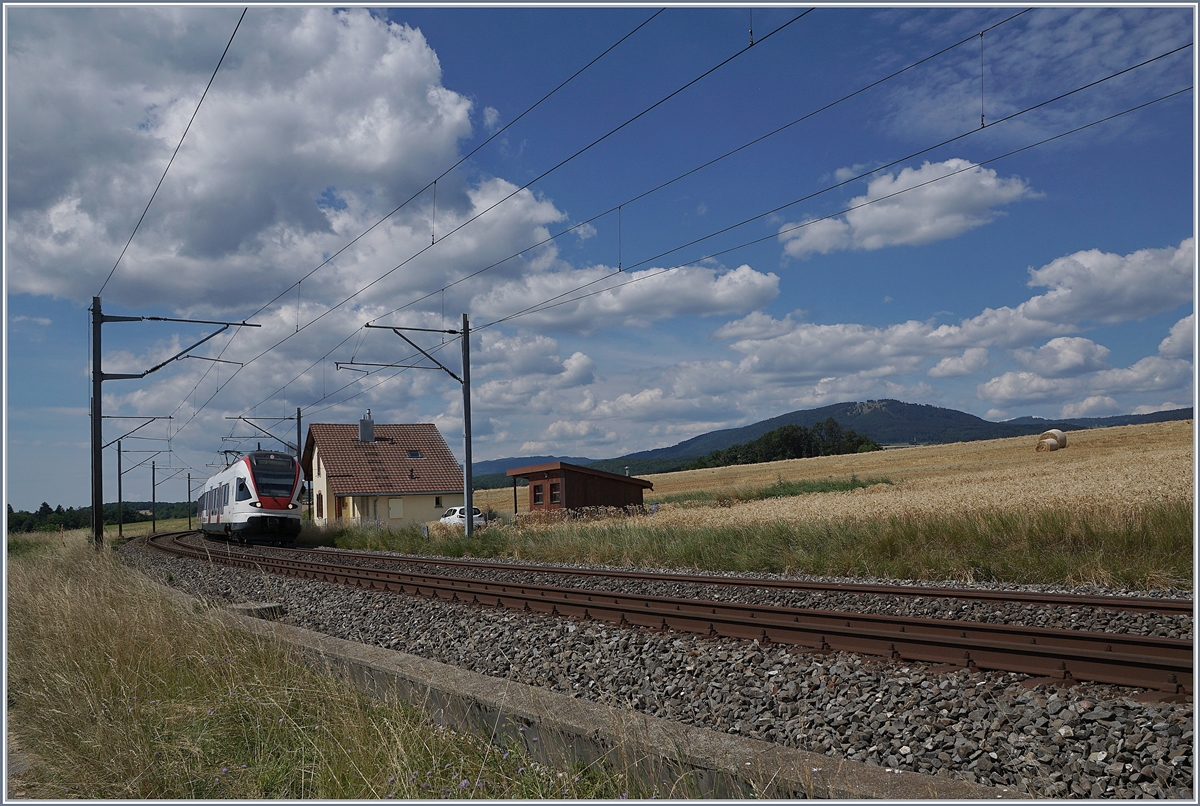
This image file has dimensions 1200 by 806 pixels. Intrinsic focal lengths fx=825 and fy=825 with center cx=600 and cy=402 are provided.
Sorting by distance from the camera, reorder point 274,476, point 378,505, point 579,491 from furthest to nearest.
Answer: point 378,505, point 579,491, point 274,476

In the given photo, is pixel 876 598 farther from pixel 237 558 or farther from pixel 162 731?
pixel 237 558

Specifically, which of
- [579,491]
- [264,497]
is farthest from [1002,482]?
[264,497]

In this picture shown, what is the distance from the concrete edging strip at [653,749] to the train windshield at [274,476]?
25.2 m

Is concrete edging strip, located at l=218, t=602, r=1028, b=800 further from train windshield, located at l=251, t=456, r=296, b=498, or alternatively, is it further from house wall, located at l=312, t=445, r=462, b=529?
house wall, located at l=312, t=445, r=462, b=529

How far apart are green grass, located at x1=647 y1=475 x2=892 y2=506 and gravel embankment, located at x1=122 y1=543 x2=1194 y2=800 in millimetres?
32140

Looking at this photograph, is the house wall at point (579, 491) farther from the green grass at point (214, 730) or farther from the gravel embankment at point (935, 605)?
the green grass at point (214, 730)

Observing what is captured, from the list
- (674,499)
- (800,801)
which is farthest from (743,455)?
(800,801)

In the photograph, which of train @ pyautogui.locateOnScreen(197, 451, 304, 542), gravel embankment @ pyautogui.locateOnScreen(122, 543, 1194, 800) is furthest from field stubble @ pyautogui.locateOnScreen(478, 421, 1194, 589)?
train @ pyautogui.locateOnScreen(197, 451, 304, 542)

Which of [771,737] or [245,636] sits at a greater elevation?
[245,636]

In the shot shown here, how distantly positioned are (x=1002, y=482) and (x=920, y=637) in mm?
32352

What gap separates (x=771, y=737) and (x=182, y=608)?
6969 millimetres

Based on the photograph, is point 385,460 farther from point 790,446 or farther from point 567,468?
point 790,446

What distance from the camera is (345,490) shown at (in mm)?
43031

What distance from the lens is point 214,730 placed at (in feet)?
17.8
